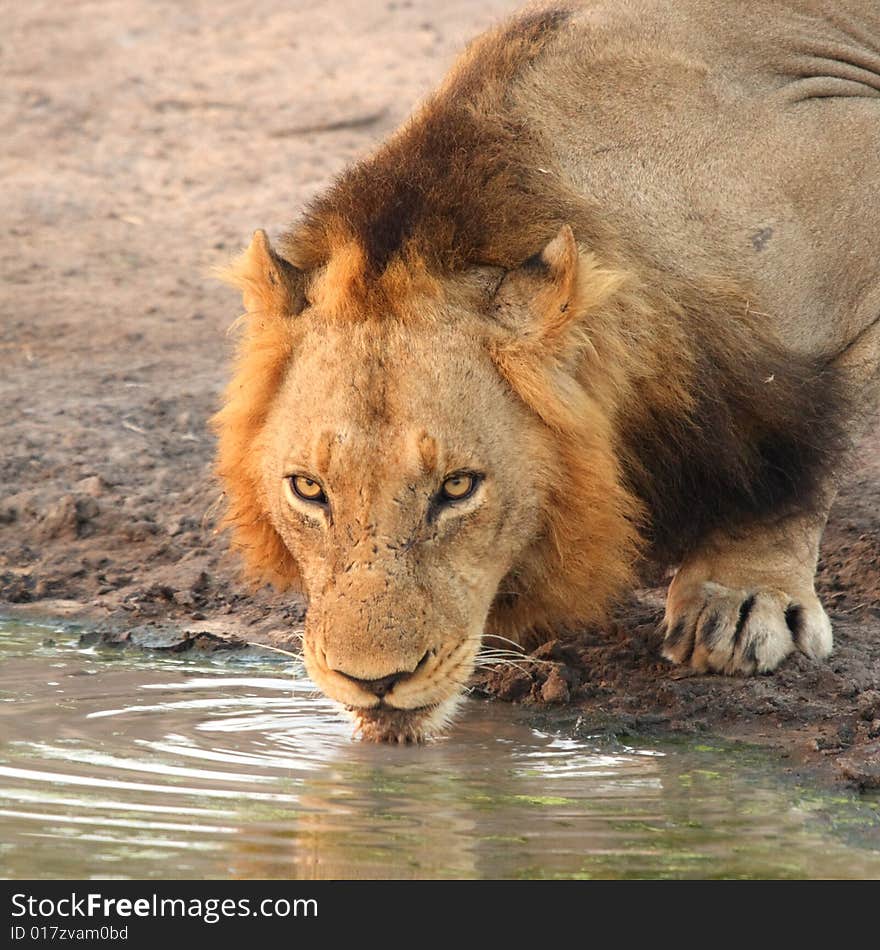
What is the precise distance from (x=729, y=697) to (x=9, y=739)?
215 cm

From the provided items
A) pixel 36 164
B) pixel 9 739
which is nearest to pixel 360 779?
pixel 9 739

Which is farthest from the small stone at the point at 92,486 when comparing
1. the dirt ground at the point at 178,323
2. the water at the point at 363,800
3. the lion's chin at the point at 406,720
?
the lion's chin at the point at 406,720

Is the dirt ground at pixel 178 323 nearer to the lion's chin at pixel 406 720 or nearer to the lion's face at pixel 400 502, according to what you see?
the lion's chin at pixel 406 720

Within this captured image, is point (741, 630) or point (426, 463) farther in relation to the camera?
point (741, 630)

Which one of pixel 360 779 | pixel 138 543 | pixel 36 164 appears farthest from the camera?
pixel 36 164

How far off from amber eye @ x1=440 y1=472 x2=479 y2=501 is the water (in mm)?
779

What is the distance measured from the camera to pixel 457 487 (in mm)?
4914

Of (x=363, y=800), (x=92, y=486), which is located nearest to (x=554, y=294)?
(x=363, y=800)

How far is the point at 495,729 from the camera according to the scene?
5.62m

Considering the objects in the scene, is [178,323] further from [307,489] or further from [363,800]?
[363,800]

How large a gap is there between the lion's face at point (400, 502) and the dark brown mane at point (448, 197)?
26 centimetres

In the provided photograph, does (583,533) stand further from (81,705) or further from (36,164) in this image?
(36,164)

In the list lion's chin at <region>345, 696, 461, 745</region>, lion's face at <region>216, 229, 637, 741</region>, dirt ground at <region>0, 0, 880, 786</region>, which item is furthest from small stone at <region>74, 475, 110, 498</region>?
lion's chin at <region>345, 696, 461, 745</region>

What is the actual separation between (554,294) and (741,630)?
1.46 meters
